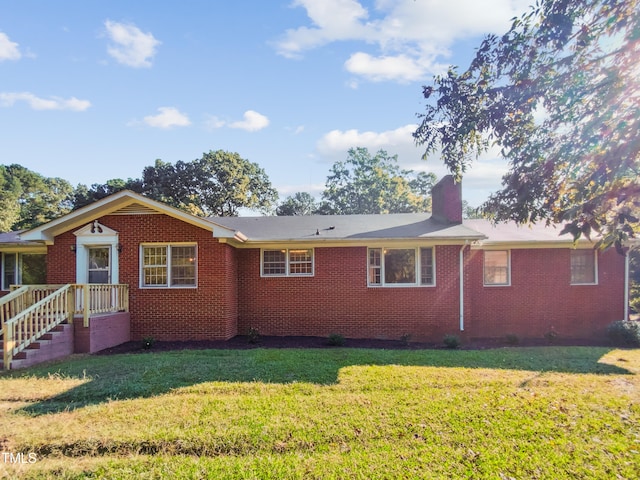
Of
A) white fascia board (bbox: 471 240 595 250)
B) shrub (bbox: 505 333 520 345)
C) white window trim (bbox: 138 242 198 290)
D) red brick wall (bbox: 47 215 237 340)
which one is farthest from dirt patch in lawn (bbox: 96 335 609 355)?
white fascia board (bbox: 471 240 595 250)

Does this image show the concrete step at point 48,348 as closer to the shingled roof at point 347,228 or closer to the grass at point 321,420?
the grass at point 321,420

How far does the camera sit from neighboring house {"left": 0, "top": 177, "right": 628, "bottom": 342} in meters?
11.3

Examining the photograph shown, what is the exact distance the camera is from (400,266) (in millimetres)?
12391

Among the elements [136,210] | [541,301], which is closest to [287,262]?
[136,210]

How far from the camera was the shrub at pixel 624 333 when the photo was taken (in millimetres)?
11523

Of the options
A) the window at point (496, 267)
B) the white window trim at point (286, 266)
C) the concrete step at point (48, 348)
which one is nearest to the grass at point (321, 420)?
the concrete step at point (48, 348)

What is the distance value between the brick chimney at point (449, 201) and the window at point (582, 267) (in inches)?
159

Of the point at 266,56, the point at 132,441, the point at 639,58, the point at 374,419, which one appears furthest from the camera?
the point at 266,56

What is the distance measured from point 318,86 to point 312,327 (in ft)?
25.5

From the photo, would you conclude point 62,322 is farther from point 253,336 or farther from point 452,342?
point 452,342

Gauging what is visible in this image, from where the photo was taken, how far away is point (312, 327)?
40.3ft

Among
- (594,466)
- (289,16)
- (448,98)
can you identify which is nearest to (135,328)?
(289,16)

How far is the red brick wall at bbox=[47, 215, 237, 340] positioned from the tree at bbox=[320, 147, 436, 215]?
2940cm

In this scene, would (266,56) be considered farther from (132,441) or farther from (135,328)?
(132,441)
